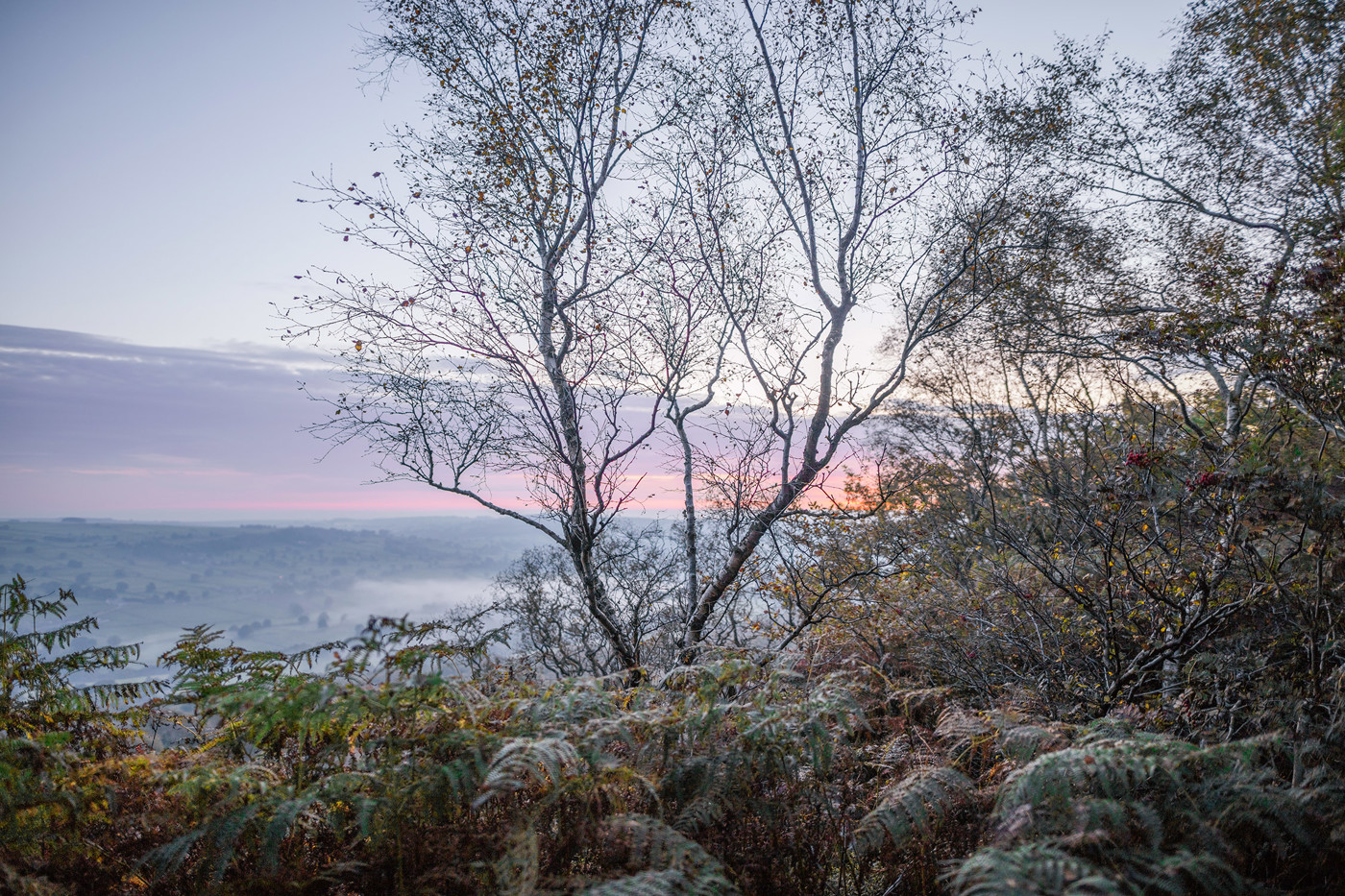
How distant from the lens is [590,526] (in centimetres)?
619

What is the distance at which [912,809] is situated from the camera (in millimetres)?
2020

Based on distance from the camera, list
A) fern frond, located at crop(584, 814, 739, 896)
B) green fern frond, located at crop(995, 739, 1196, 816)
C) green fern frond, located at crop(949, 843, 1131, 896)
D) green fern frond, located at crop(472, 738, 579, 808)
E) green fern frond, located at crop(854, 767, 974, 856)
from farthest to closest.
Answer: green fern frond, located at crop(854, 767, 974, 856), green fern frond, located at crop(995, 739, 1196, 816), green fern frond, located at crop(472, 738, 579, 808), fern frond, located at crop(584, 814, 739, 896), green fern frond, located at crop(949, 843, 1131, 896)

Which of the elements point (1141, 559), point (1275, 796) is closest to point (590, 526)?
point (1141, 559)

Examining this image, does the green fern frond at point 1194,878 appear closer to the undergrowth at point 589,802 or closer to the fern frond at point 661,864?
the undergrowth at point 589,802

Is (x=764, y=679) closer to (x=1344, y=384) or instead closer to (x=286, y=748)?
(x=286, y=748)

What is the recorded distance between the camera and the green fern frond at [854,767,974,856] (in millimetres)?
1992

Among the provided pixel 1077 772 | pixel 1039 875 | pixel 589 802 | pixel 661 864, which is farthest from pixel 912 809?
pixel 589 802

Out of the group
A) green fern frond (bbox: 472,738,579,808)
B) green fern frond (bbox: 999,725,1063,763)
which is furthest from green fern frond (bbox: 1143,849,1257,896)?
green fern frond (bbox: 472,738,579,808)

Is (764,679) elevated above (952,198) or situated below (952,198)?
below

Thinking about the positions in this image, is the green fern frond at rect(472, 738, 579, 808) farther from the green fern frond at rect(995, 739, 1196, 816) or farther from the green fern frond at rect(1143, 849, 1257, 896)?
the green fern frond at rect(1143, 849, 1257, 896)

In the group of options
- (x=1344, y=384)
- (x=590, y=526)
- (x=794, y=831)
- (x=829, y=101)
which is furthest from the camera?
(x=829, y=101)

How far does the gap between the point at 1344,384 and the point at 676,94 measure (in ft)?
21.7

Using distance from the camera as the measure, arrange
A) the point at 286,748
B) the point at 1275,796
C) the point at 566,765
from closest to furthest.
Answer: the point at 1275,796, the point at 566,765, the point at 286,748

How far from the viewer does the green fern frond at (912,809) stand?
199 cm
